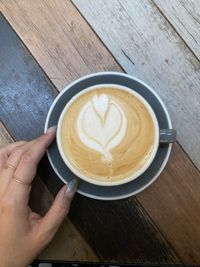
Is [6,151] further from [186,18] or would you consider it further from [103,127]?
[186,18]

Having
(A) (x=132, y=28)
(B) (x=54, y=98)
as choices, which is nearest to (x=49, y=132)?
(B) (x=54, y=98)

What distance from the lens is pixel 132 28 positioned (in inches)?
39.1

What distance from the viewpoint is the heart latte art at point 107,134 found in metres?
0.87

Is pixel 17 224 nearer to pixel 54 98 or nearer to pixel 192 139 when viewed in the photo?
pixel 54 98

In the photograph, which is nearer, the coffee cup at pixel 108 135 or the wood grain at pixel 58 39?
the coffee cup at pixel 108 135

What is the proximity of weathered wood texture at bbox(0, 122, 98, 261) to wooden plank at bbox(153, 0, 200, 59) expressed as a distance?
A: 1.60ft

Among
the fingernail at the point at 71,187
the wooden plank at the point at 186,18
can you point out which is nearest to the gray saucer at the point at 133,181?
the fingernail at the point at 71,187

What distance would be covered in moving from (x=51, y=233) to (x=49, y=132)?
0.73ft

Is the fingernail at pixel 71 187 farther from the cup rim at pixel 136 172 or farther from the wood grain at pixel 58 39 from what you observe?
the wood grain at pixel 58 39

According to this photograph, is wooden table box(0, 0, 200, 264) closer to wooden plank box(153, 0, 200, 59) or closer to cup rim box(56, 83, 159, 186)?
wooden plank box(153, 0, 200, 59)

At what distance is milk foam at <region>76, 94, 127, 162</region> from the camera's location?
87 cm

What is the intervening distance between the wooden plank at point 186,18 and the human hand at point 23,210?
392 millimetres

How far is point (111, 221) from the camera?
100cm

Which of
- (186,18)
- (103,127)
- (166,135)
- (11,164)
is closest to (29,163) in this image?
(11,164)
